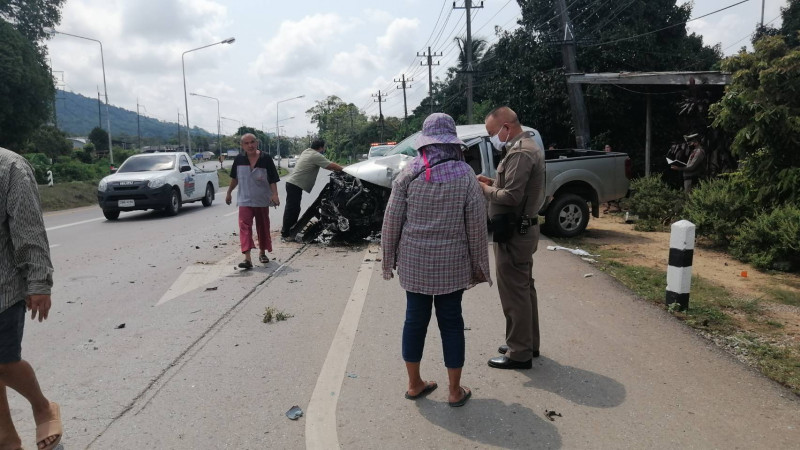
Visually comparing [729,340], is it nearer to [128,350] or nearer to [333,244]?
[128,350]

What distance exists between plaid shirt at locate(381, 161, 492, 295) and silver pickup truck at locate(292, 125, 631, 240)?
5.54 m

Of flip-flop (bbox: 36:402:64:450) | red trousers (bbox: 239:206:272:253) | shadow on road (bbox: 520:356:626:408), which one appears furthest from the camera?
red trousers (bbox: 239:206:272:253)

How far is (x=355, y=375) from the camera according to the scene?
4.05 meters

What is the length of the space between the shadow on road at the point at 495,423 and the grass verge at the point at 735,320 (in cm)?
180

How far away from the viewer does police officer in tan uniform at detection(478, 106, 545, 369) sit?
400 cm

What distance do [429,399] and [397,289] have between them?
9.41 ft

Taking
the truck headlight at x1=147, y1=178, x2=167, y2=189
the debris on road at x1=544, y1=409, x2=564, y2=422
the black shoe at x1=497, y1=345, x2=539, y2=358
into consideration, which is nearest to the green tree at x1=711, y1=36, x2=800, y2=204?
the black shoe at x1=497, y1=345, x2=539, y2=358

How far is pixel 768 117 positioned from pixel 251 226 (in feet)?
24.2

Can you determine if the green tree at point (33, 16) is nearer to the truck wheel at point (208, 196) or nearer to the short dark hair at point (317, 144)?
the truck wheel at point (208, 196)

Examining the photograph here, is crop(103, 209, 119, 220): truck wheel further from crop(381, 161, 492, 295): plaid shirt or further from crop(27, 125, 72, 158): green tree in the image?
crop(27, 125, 72, 158): green tree

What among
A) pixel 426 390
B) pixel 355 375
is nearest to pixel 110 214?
pixel 355 375

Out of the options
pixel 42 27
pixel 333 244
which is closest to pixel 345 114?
pixel 42 27

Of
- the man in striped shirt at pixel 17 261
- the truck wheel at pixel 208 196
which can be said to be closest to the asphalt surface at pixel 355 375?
the man in striped shirt at pixel 17 261

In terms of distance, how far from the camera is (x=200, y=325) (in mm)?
5250
